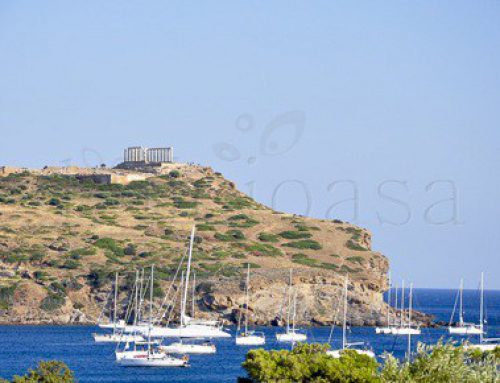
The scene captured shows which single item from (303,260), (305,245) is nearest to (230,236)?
(305,245)

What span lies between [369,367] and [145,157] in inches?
4754

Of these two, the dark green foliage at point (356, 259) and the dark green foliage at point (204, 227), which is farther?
the dark green foliage at point (204, 227)

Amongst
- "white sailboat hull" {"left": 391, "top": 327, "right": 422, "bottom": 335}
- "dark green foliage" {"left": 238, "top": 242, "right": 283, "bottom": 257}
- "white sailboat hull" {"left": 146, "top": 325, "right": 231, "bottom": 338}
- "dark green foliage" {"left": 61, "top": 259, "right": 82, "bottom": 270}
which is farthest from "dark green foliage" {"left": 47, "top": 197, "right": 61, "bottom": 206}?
"white sailboat hull" {"left": 146, "top": 325, "right": 231, "bottom": 338}

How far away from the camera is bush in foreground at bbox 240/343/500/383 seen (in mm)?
36531

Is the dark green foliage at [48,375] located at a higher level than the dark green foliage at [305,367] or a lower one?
lower

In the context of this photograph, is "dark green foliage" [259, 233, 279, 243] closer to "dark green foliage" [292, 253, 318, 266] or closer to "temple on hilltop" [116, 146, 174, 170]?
"dark green foliage" [292, 253, 318, 266]

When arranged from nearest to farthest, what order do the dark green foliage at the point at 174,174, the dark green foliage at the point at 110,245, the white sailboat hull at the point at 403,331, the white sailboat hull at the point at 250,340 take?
→ the white sailboat hull at the point at 250,340 → the white sailboat hull at the point at 403,331 → the dark green foliage at the point at 110,245 → the dark green foliage at the point at 174,174

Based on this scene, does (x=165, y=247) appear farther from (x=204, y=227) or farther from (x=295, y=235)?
(x=295, y=235)

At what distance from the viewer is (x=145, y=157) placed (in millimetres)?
161875

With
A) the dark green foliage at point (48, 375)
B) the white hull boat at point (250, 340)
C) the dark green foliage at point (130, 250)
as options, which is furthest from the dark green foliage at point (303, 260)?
the dark green foliage at point (48, 375)

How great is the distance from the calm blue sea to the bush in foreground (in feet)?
74.5

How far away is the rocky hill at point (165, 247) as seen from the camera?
110 m

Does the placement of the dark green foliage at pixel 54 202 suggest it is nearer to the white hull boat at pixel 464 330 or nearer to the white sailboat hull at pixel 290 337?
the white hull boat at pixel 464 330

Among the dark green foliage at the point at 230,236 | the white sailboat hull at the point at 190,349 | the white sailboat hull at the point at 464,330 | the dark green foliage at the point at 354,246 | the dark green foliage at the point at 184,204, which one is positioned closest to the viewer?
the white sailboat hull at the point at 190,349
